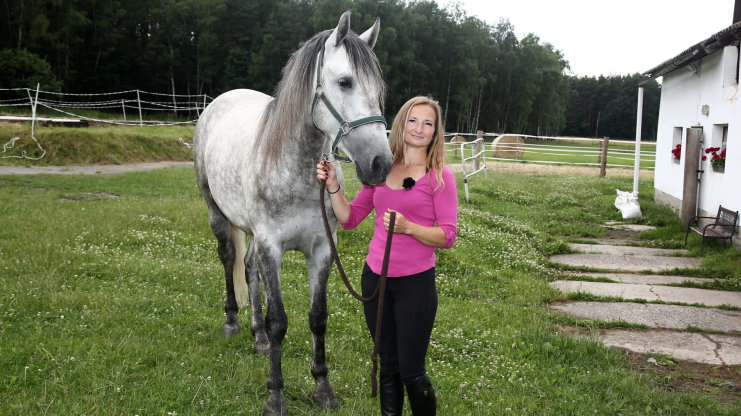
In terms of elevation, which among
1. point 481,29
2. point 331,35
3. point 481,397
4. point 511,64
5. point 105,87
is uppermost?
point 481,29

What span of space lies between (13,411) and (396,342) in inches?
93.5

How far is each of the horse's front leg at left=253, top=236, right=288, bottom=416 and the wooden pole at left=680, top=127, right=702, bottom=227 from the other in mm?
9236

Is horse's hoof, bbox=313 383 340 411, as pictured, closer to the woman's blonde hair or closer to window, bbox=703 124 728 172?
the woman's blonde hair

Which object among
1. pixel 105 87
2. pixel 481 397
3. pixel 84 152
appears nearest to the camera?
pixel 481 397

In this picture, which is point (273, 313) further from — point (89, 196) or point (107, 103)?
point (107, 103)

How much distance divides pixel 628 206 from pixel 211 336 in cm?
1059

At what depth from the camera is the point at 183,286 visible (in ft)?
18.5

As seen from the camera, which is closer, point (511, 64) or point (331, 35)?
point (331, 35)

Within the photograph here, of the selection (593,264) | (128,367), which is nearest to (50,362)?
(128,367)

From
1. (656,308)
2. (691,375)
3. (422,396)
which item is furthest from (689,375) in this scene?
(422,396)

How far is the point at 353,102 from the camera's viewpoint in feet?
8.95

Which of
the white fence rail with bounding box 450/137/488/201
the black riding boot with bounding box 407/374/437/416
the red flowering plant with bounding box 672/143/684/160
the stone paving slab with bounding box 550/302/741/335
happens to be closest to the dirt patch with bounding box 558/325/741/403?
the stone paving slab with bounding box 550/302/741/335

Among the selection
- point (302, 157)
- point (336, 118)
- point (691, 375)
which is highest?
point (336, 118)

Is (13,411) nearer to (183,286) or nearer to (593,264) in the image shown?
(183,286)
